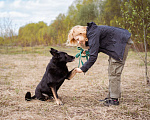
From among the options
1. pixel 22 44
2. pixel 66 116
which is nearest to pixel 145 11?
pixel 66 116

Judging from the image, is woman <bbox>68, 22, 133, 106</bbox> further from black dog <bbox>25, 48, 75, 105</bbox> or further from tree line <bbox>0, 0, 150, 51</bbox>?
tree line <bbox>0, 0, 150, 51</bbox>

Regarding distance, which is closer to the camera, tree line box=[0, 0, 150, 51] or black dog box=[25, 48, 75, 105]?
black dog box=[25, 48, 75, 105]

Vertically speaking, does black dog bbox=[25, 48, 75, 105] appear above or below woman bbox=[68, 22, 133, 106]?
below

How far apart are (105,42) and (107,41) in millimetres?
47

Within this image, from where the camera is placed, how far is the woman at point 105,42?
120 inches

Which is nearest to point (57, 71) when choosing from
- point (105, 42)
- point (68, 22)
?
point (105, 42)

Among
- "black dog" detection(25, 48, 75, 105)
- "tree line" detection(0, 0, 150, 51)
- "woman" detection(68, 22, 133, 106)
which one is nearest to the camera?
"woman" detection(68, 22, 133, 106)

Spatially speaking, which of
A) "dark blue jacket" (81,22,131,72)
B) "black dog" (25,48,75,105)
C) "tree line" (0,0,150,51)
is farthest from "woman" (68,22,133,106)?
"tree line" (0,0,150,51)

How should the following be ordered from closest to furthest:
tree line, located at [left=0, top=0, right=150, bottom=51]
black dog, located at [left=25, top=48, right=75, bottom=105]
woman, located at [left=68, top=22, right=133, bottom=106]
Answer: woman, located at [left=68, top=22, right=133, bottom=106]
black dog, located at [left=25, top=48, right=75, bottom=105]
tree line, located at [left=0, top=0, right=150, bottom=51]

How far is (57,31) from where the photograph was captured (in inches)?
1110

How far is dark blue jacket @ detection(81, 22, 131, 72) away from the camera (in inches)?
120

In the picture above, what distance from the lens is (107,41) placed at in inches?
126

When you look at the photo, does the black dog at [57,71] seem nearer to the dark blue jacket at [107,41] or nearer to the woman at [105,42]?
the woman at [105,42]

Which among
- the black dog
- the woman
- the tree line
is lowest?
the black dog
